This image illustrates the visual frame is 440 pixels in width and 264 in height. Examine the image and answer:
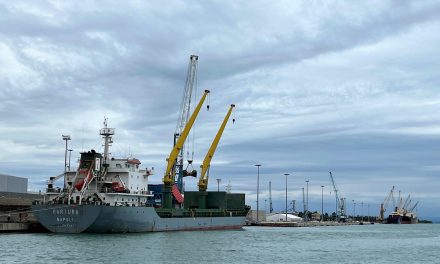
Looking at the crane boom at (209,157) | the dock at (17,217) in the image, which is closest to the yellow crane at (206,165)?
the crane boom at (209,157)

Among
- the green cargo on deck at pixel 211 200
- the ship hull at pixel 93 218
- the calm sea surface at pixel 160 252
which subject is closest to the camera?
the calm sea surface at pixel 160 252

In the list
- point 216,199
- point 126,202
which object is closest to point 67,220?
point 126,202

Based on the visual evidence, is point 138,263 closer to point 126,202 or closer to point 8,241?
point 8,241

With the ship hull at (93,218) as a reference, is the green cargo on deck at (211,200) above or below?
above

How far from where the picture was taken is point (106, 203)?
7212 cm

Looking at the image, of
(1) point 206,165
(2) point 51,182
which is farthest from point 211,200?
(2) point 51,182

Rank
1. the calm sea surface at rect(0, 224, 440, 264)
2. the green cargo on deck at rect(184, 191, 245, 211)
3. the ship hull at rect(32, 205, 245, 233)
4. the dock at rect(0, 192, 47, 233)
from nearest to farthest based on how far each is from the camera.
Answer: the calm sea surface at rect(0, 224, 440, 264), the ship hull at rect(32, 205, 245, 233), the dock at rect(0, 192, 47, 233), the green cargo on deck at rect(184, 191, 245, 211)

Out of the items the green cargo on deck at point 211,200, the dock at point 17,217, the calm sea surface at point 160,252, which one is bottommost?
the calm sea surface at point 160,252

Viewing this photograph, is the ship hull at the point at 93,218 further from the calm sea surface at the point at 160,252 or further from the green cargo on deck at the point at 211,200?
the green cargo on deck at the point at 211,200

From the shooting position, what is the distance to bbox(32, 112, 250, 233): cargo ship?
227 ft

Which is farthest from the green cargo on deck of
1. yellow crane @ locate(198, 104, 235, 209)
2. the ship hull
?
the ship hull

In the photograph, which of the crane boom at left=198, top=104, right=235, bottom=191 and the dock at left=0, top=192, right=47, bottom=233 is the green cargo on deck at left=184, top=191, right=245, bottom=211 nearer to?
the crane boom at left=198, top=104, right=235, bottom=191

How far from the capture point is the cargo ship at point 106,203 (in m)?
69.3

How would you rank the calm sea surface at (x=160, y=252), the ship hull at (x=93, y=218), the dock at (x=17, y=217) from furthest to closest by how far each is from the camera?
the dock at (x=17, y=217) < the ship hull at (x=93, y=218) < the calm sea surface at (x=160, y=252)
